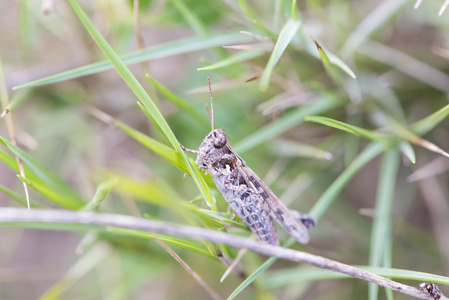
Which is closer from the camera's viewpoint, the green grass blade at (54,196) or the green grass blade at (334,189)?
the green grass blade at (54,196)

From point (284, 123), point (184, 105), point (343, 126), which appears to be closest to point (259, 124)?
point (284, 123)

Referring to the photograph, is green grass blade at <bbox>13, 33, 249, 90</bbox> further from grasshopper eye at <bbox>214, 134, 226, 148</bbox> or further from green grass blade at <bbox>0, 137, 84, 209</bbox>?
grasshopper eye at <bbox>214, 134, 226, 148</bbox>

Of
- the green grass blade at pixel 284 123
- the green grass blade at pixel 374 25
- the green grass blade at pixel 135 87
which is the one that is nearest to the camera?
the green grass blade at pixel 135 87

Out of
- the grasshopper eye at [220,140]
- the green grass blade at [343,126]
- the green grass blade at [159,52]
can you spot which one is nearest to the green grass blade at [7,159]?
the green grass blade at [159,52]

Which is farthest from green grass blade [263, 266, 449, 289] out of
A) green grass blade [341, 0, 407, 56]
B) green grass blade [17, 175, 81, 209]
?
green grass blade [341, 0, 407, 56]

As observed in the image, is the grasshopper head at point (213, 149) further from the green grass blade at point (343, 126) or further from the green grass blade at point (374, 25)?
the green grass blade at point (374, 25)

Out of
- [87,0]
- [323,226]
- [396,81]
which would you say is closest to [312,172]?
[323,226]
